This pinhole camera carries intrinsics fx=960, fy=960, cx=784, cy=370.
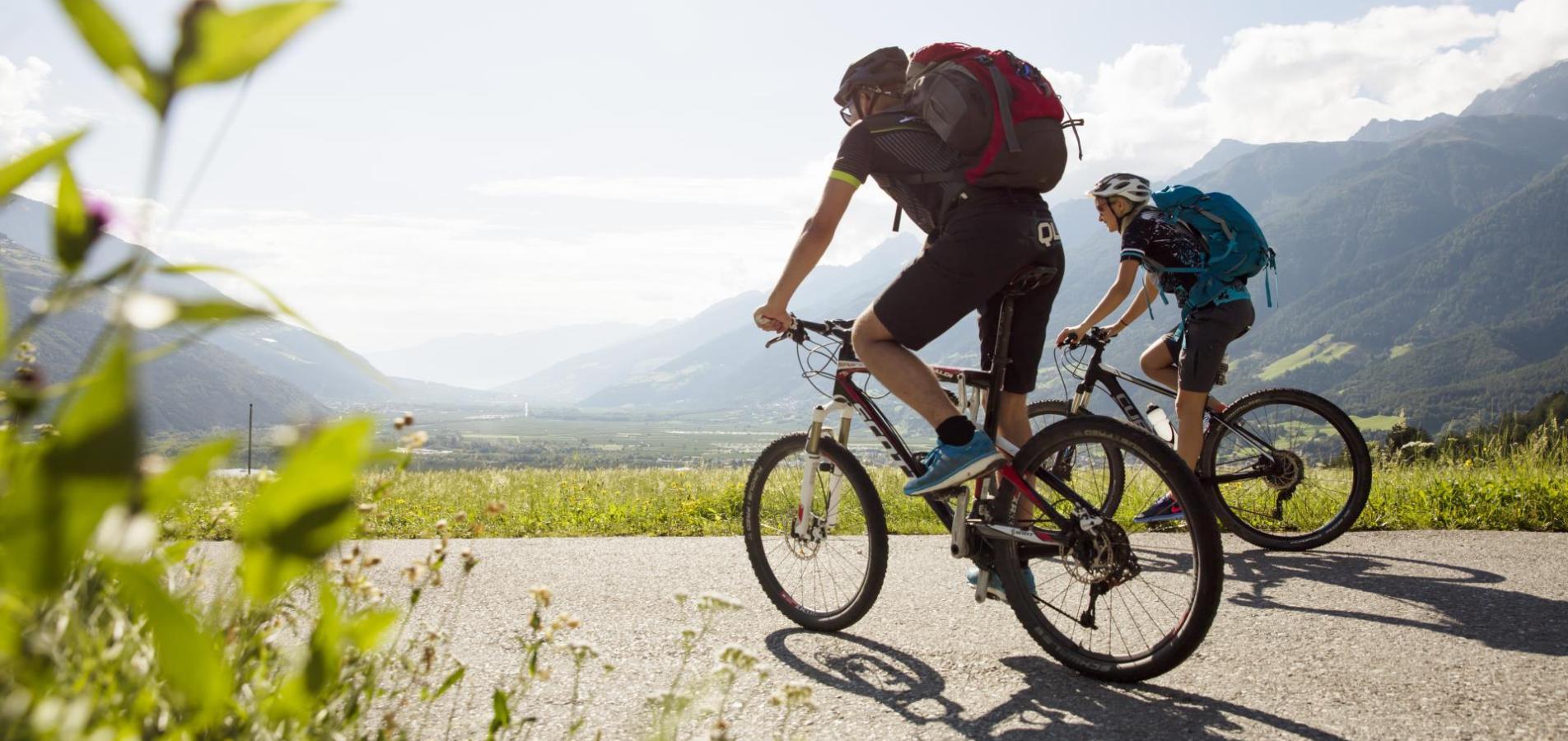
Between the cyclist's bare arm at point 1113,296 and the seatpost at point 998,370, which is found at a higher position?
the cyclist's bare arm at point 1113,296

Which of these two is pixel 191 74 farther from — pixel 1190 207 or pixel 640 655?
pixel 1190 207

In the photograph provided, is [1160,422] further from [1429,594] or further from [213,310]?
[213,310]

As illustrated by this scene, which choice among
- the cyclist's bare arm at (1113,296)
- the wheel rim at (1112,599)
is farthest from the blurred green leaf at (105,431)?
the cyclist's bare arm at (1113,296)

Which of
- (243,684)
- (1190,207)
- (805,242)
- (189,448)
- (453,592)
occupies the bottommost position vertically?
(453,592)

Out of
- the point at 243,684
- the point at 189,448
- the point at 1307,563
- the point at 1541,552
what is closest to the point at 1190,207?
the point at 1307,563

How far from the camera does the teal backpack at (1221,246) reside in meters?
6.06

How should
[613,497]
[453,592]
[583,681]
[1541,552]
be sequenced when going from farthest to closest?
[613,497], [1541,552], [453,592], [583,681]

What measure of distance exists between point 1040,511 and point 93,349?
356 cm

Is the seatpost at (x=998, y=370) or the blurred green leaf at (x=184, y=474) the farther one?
the seatpost at (x=998, y=370)

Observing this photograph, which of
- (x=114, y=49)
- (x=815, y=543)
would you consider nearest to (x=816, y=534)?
(x=815, y=543)

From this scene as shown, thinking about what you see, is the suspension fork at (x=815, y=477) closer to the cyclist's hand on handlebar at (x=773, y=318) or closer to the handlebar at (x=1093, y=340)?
the cyclist's hand on handlebar at (x=773, y=318)

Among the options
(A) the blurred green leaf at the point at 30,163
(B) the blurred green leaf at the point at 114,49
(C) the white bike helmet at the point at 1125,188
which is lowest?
(A) the blurred green leaf at the point at 30,163

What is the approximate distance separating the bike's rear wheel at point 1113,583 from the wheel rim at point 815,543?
846 mm

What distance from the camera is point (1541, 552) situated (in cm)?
548
